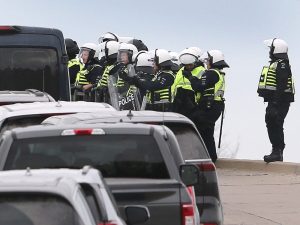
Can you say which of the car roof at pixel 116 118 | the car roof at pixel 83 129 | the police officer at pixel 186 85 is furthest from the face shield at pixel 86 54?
the car roof at pixel 83 129

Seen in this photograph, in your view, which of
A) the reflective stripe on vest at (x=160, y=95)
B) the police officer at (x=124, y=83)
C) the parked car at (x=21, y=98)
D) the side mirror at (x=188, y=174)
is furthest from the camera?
the police officer at (x=124, y=83)

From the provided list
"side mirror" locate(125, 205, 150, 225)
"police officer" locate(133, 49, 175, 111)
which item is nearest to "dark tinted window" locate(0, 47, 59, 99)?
"police officer" locate(133, 49, 175, 111)

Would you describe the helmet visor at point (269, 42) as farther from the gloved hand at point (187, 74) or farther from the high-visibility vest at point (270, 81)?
the gloved hand at point (187, 74)

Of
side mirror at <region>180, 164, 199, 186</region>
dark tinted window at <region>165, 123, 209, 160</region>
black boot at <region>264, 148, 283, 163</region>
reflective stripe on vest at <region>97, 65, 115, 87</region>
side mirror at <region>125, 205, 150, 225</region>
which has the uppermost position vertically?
side mirror at <region>125, 205, 150, 225</region>

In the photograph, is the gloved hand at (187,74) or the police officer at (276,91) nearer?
the police officer at (276,91)

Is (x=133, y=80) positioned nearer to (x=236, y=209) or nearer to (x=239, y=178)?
(x=239, y=178)

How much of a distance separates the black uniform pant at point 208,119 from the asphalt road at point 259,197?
54 centimetres

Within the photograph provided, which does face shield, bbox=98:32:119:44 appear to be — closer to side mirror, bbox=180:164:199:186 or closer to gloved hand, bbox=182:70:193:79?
gloved hand, bbox=182:70:193:79

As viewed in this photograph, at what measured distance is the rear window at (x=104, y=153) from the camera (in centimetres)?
1057

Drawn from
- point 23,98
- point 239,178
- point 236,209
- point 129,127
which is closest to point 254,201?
point 236,209

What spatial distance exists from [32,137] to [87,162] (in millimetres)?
447

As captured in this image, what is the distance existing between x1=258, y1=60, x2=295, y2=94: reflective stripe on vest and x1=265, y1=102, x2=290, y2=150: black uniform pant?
348mm

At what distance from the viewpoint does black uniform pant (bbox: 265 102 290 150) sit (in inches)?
954

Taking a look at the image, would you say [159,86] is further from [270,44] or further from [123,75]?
[270,44]
